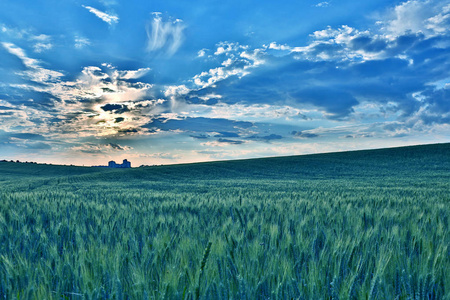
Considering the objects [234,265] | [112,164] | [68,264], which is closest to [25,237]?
[68,264]

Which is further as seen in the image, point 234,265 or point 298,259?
point 298,259

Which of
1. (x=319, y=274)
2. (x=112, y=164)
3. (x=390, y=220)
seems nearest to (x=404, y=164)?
(x=390, y=220)

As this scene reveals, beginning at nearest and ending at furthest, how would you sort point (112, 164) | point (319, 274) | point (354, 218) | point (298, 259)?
1. point (319, 274)
2. point (298, 259)
3. point (354, 218)
4. point (112, 164)

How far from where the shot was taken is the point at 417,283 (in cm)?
159

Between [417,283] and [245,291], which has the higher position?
[245,291]

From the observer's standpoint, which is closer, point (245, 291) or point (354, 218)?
point (245, 291)

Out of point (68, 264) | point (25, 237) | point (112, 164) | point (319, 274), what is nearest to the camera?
point (319, 274)

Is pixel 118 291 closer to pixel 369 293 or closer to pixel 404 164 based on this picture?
pixel 369 293

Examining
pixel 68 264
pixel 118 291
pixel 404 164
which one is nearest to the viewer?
pixel 118 291

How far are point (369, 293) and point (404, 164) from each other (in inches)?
1793

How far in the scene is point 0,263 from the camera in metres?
1.99

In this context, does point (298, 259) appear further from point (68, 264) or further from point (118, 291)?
point (68, 264)

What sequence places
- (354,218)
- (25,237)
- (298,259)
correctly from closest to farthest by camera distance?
(298,259)
(25,237)
(354,218)

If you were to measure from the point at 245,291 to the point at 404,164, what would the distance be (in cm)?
4580
